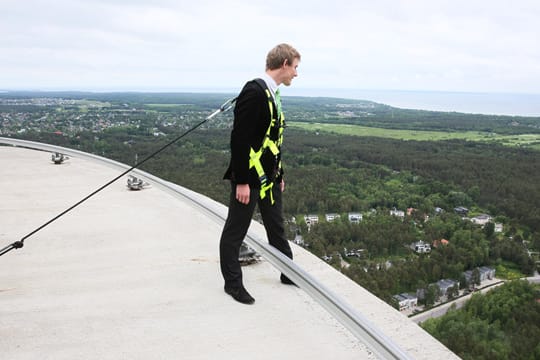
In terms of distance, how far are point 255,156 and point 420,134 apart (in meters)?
95.7

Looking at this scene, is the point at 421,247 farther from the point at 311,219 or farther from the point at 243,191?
the point at 243,191

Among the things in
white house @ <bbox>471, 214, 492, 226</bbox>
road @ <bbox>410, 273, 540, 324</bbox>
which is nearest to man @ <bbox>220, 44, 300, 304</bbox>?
road @ <bbox>410, 273, 540, 324</bbox>

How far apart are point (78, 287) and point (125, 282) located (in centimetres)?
28

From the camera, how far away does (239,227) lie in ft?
→ 8.31

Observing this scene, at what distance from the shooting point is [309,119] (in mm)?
104438

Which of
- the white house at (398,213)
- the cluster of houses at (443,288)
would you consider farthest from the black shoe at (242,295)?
the white house at (398,213)

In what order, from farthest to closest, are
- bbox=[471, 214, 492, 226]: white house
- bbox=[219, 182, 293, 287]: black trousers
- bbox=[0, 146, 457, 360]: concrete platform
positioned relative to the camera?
bbox=[471, 214, 492, 226]: white house
bbox=[219, 182, 293, 287]: black trousers
bbox=[0, 146, 457, 360]: concrete platform

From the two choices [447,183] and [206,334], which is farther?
[447,183]

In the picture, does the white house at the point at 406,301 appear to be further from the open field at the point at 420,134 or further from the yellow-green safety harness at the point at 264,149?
the open field at the point at 420,134

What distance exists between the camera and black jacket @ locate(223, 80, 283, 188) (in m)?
2.27

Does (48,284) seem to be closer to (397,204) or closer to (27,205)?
(27,205)

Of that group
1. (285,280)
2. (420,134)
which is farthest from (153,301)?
(420,134)

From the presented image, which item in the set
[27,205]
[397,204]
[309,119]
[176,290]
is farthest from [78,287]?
[309,119]

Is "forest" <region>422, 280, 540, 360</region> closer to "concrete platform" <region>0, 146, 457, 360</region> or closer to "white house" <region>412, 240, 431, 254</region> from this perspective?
"white house" <region>412, 240, 431, 254</region>
